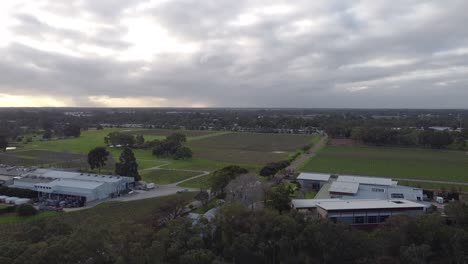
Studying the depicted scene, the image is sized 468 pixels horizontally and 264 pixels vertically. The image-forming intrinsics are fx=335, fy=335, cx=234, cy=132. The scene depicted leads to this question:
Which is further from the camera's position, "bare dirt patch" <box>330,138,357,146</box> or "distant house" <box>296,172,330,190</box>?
"bare dirt patch" <box>330,138,357,146</box>

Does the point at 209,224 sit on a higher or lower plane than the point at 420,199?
higher

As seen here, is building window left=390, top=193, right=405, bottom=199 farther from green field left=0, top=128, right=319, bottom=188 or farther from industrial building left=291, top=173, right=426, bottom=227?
green field left=0, top=128, right=319, bottom=188

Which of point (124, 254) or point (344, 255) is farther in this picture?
point (344, 255)

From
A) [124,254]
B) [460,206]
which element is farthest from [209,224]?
[460,206]

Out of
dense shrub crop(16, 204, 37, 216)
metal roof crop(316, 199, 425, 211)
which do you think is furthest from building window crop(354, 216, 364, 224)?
dense shrub crop(16, 204, 37, 216)

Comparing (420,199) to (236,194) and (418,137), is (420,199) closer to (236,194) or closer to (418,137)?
(236,194)

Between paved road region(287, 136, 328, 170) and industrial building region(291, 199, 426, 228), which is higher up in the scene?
industrial building region(291, 199, 426, 228)

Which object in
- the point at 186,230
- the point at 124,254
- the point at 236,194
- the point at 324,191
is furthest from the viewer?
the point at 324,191

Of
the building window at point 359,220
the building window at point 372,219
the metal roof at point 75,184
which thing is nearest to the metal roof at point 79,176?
the metal roof at point 75,184
